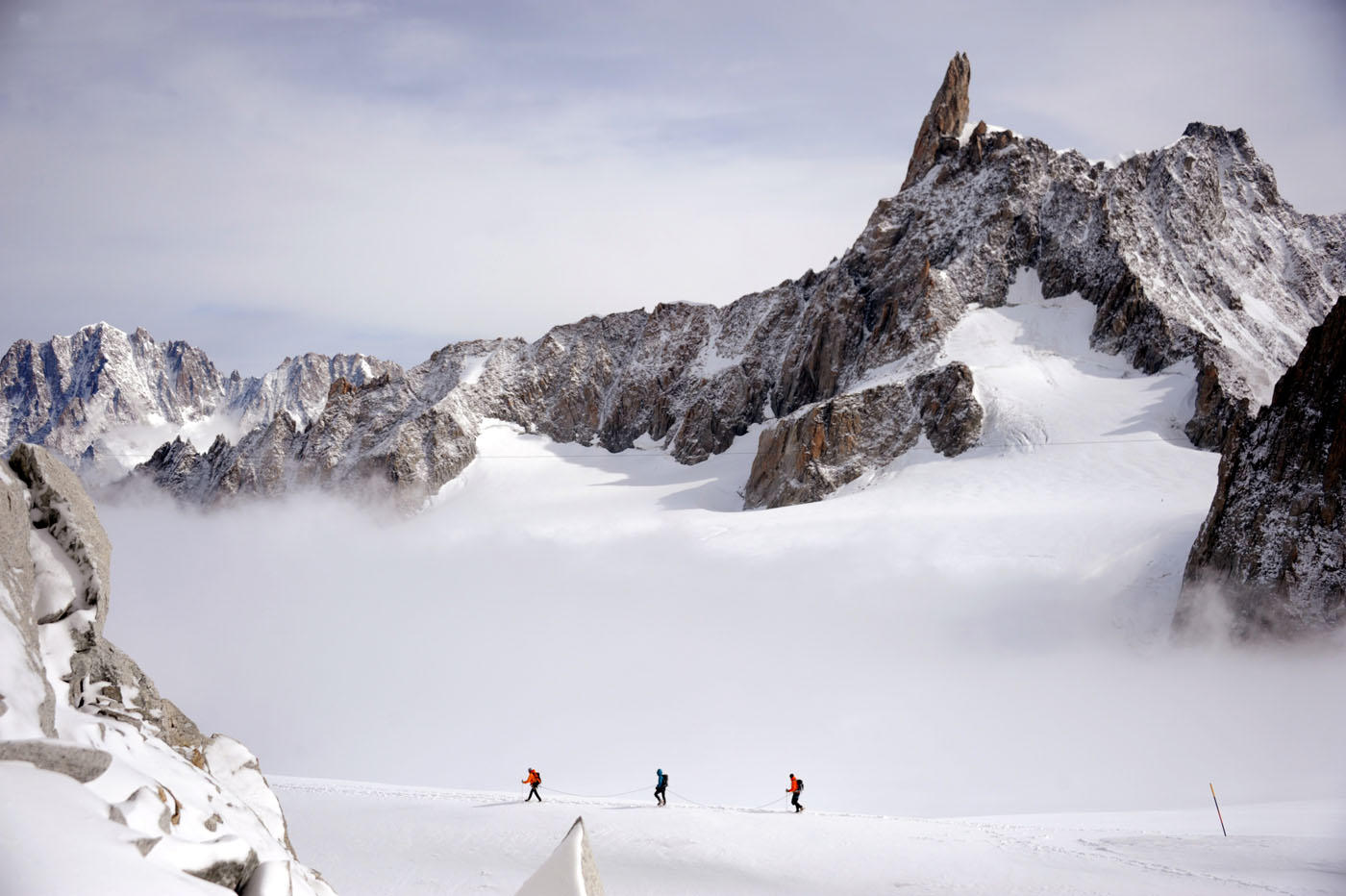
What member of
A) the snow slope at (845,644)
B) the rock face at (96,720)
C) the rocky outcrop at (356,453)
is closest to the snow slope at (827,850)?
the snow slope at (845,644)

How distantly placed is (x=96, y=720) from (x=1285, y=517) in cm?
3900

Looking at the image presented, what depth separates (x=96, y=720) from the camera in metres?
8.28

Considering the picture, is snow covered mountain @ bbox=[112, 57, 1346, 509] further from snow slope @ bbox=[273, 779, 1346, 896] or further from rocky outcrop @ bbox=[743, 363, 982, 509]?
snow slope @ bbox=[273, 779, 1346, 896]

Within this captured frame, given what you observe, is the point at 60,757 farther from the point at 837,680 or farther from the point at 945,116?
the point at 945,116

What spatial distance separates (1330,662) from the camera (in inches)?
1140

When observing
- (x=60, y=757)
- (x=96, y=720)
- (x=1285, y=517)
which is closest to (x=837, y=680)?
(x=1285, y=517)

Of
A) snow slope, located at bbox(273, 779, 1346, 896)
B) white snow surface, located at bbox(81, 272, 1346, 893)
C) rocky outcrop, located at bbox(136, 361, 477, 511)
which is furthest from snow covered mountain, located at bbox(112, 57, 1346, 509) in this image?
snow slope, located at bbox(273, 779, 1346, 896)

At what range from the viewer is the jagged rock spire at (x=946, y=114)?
87125 mm

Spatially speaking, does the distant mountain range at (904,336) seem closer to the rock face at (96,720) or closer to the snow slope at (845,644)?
the snow slope at (845,644)

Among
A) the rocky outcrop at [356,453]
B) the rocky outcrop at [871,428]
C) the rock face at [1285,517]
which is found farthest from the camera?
the rocky outcrop at [356,453]

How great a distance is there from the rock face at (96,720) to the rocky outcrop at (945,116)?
287 feet

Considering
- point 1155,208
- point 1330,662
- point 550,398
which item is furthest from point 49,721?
point 550,398

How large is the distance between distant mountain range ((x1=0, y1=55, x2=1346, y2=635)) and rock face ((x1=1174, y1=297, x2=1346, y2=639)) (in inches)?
113

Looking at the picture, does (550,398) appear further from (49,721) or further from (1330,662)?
(49,721)
